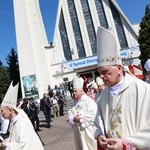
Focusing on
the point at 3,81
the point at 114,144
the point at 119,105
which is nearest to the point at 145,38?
the point at 3,81

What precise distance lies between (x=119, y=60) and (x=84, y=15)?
43292mm

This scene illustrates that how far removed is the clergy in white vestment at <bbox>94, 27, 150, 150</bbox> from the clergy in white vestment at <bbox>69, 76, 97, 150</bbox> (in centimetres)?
353

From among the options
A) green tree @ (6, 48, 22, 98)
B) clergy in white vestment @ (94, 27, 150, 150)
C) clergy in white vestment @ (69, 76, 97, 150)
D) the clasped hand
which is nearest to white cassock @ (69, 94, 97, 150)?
clergy in white vestment @ (69, 76, 97, 150)

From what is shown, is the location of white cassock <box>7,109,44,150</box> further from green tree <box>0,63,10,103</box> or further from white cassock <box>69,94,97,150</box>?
green tree <box>0,63,10,103</box>

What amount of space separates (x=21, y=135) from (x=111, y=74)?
7.20 feet

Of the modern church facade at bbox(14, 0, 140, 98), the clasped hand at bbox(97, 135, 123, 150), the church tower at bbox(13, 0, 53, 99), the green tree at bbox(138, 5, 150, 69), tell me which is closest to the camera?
the clasped hand at bbox(97, 135, 123, 150)

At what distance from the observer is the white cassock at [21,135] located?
4988 mm

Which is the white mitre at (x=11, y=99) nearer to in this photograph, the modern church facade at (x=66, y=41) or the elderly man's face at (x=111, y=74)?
the elderly man's face at (x=111, y=74)

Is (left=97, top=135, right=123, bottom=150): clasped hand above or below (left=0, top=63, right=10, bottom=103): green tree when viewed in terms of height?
below

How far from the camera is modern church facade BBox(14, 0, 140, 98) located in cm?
3647

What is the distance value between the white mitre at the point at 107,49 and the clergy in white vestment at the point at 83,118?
148 inches

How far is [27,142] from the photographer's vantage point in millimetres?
5055

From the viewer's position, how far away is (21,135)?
5.00 metres

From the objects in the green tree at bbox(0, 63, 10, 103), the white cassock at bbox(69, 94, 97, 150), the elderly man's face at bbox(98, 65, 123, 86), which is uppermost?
the green tree at bbox(0, 63, 10, 103)
